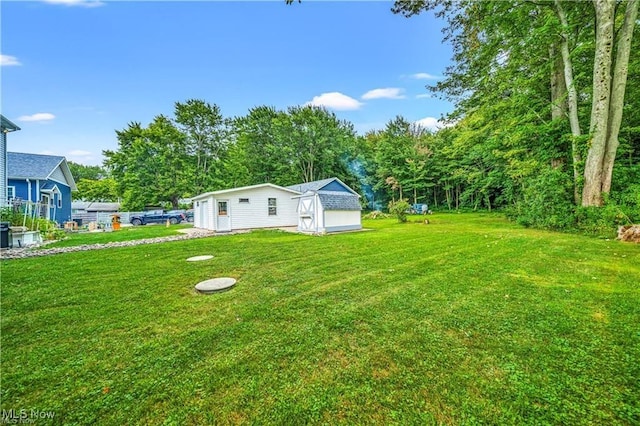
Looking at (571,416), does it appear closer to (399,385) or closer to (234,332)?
(399,385)

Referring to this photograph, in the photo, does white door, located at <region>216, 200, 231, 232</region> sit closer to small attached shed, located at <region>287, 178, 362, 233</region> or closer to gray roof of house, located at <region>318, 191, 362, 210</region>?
small attached shed, located at <region>287, 178, 362, 233</region>

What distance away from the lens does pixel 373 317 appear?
2.75 m

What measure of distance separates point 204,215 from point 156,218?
7.25 m

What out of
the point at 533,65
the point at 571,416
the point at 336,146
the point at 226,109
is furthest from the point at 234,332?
the point at 226,109

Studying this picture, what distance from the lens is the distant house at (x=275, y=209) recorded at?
1088 centimetres

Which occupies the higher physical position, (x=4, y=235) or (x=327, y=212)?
(x=327, y=212)

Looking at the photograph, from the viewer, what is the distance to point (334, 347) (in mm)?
2191

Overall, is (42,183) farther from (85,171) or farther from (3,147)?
(85,171)

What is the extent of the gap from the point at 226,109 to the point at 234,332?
28282mm

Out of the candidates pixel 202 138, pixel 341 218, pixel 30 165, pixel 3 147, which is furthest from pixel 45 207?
pixel 341 218

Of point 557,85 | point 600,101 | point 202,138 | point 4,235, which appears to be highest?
point 202,138

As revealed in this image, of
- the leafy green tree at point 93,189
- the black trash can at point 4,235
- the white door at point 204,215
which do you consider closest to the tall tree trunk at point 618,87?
the white door at point 204,215

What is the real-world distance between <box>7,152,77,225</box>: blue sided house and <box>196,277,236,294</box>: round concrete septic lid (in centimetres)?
1387

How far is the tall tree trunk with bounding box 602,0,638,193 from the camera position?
7.10m
